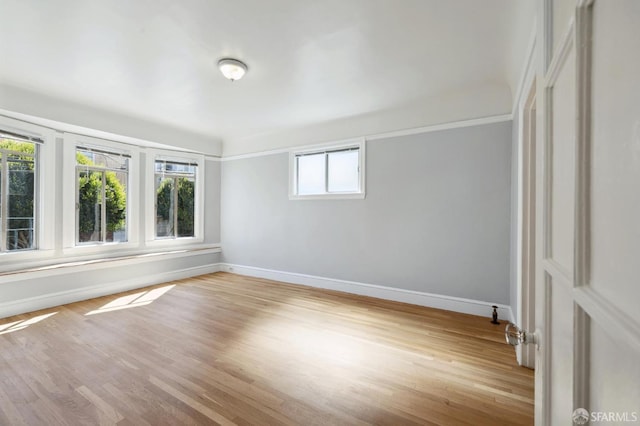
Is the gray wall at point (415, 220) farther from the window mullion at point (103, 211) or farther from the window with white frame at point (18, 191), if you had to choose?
the window with white frame at point (18, 191)

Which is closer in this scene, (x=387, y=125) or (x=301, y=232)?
(x=387, y=125)

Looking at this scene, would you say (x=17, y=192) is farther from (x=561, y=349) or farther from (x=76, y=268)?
(x=561, y=349)

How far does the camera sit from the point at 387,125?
4.17 meters

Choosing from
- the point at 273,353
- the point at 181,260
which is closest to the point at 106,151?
the point at 181,260

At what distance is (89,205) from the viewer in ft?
14.6

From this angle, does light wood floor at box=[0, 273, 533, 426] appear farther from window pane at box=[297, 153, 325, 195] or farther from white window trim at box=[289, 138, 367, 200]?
window pane at box=[297, 153, 325, 195]

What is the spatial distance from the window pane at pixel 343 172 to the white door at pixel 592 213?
375 centimetres

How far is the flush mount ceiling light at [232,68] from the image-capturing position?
2.77 meters

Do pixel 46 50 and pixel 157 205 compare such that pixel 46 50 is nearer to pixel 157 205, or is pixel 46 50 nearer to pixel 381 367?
pixel 157 205

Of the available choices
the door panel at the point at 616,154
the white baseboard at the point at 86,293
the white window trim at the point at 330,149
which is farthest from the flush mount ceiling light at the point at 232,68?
the white baseboard at the point at 86,293

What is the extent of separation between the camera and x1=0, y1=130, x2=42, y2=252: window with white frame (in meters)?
3.66

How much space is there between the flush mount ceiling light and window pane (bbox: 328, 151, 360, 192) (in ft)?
6.91

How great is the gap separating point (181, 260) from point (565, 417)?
576 centimetres

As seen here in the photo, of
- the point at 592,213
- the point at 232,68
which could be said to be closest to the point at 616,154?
the point at 592,213
